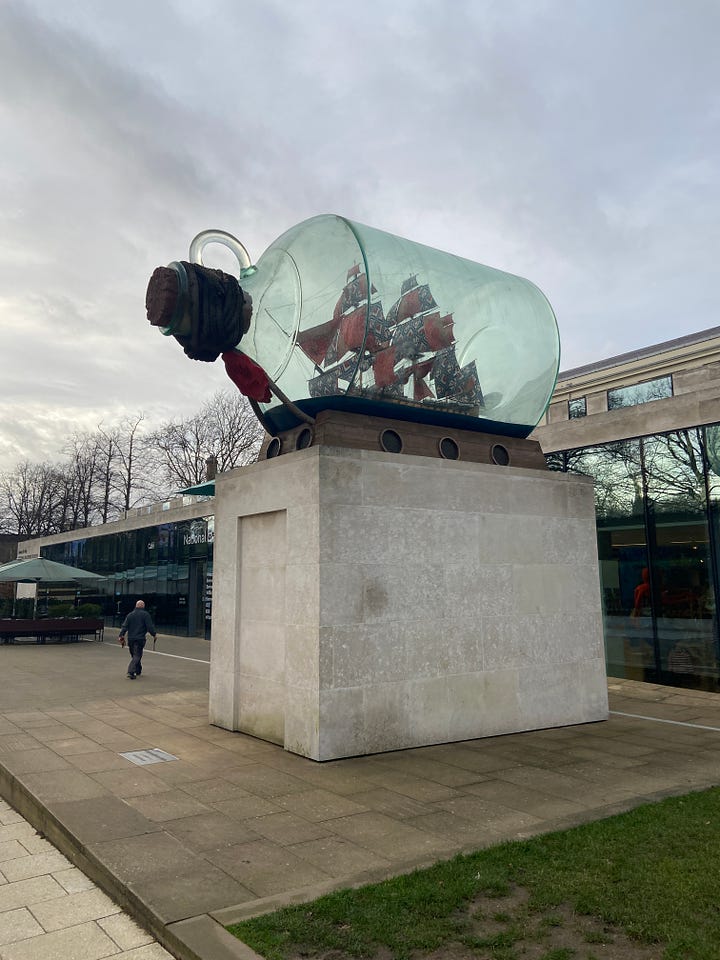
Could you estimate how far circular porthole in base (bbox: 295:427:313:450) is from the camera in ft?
27.3

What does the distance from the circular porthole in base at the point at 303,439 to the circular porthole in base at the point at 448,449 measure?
1.69m

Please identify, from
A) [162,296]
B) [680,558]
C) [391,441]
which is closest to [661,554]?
[680,558]

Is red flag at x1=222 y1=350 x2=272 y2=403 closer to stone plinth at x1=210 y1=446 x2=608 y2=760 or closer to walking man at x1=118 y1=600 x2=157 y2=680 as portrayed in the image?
stone plinth at x1=210 y1=446 x2=608 y2=760

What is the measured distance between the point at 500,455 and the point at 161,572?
22457mm

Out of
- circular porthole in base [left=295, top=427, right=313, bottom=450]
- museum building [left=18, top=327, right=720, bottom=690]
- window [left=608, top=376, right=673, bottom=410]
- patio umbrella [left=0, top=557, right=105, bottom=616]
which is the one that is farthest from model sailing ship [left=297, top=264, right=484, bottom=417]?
patio umbrella [left=0, top=557, right=105, bottom=616]

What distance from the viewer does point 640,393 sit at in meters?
15.9

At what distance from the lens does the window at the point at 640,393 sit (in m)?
15.3

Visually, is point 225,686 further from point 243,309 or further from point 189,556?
point 189,556

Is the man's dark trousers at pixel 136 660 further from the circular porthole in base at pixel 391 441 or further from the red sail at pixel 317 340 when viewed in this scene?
the red sail at pixel 317 340

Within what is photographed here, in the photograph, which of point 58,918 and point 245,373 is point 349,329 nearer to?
point 245,373

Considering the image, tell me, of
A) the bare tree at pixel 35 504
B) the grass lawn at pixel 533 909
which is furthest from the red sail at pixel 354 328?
the bare tree at pixel 35 504

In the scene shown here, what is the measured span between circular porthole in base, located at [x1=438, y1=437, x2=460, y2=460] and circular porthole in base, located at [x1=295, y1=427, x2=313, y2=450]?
169 centimetres

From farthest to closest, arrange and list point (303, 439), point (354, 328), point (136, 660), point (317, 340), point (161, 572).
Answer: point (161, 572), point (136, 660), point (303, 439), point (317, 340), point (354, 328)

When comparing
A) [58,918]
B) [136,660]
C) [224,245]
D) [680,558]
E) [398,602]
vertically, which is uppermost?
[224,245]
